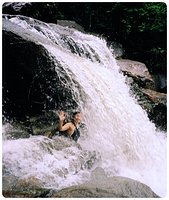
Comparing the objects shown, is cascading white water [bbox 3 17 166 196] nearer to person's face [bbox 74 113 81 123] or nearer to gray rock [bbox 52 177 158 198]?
person's face [bbox 74 113 81 123]

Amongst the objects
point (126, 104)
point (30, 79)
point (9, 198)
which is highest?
point (30, 79)

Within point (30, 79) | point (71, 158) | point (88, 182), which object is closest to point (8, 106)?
point (30, 79)

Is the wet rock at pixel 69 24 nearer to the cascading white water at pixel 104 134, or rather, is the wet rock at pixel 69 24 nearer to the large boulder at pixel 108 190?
the cascading white water at pixel 104 134

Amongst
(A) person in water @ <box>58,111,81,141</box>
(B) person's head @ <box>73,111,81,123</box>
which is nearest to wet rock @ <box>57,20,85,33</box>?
(B) person's head @ <box>73,111,81,123</box>

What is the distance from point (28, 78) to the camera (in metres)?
5.66

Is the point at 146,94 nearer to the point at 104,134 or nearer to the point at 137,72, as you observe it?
the point at 137,72

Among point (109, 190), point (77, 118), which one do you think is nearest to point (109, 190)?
point (109, 190)

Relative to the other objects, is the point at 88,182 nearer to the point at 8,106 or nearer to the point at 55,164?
the point at 55,164

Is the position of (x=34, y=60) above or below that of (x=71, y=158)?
above

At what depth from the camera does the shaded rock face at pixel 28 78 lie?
526 cm

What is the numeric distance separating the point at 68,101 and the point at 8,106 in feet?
2.98

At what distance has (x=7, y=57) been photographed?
17.9ft

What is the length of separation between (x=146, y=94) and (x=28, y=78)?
2.89 metres

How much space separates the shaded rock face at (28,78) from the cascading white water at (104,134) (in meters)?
0.15
